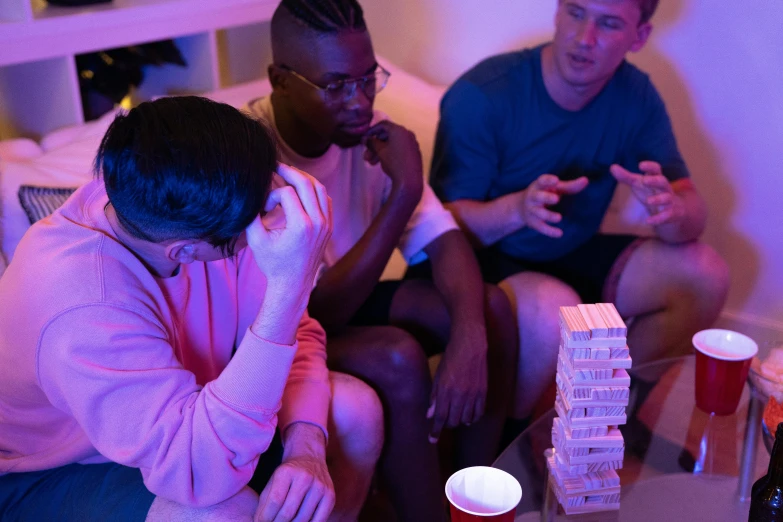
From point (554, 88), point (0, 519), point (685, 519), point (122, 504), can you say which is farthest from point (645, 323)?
point (0, 519)

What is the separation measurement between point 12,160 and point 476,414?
42.2 inches

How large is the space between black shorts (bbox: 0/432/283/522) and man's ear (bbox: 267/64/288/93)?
82cm

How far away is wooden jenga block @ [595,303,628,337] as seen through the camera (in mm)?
1138

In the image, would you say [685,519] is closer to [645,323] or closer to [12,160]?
[645,323]

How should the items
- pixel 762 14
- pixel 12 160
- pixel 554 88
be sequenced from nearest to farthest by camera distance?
pixel 12 160, pixel 554 88, pixel 762 14

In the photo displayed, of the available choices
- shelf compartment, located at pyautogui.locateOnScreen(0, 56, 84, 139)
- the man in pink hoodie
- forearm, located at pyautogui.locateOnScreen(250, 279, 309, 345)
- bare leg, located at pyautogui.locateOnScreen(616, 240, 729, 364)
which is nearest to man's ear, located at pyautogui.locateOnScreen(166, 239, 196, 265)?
the man in pink hoodie

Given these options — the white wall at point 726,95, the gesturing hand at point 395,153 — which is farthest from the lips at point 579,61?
the white wall at point 726,95

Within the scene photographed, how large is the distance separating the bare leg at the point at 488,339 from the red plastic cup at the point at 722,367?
1.37ft

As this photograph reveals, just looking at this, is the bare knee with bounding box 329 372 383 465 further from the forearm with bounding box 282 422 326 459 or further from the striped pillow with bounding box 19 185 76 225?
the striped pillow with bounding box 19 185 76 225

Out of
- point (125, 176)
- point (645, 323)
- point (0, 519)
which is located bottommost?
point (645, 323)

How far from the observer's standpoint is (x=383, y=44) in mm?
2895

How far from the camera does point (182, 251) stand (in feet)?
3.86

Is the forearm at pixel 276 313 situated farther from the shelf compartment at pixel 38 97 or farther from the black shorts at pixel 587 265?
the shelf compartment at pixel 38 97

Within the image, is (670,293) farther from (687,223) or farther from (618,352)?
(618,352)
